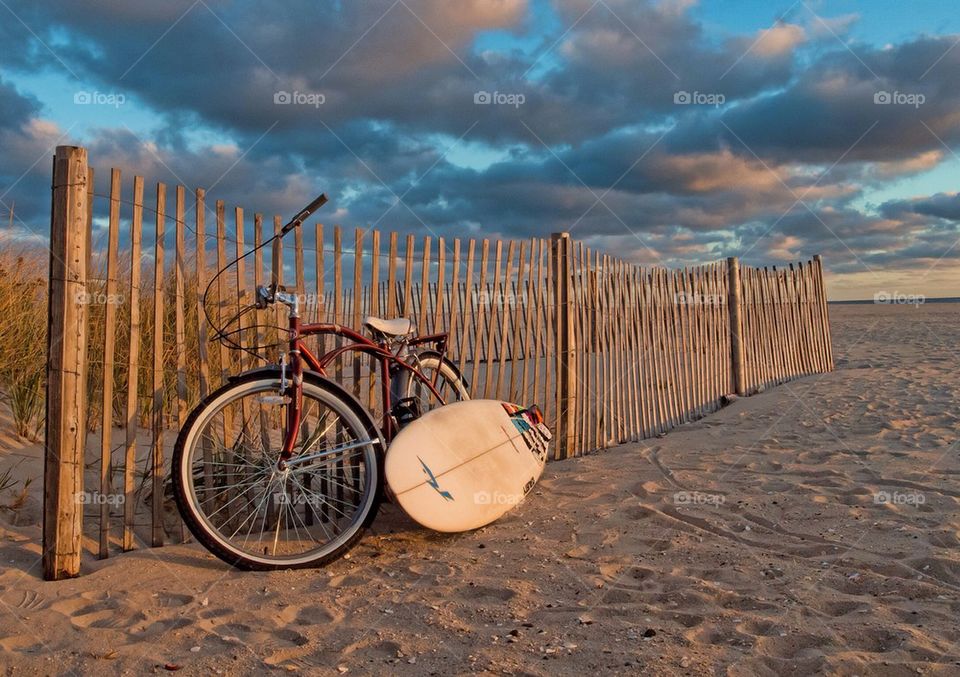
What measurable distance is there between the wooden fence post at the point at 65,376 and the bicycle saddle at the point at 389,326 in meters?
1.49

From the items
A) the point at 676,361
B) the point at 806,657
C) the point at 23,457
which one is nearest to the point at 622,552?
the point at 806,657

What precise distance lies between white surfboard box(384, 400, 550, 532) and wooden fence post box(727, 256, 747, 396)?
5770 millimetres

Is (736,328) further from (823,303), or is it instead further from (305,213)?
(305,213)

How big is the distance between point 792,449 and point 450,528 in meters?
3.66

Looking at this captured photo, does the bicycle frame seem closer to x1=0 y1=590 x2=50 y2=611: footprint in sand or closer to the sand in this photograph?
the sand

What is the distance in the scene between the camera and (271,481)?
3953mm

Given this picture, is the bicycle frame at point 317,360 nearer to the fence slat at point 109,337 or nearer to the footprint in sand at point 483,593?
the fence slat at point 109,337

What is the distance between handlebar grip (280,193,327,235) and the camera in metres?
4.08

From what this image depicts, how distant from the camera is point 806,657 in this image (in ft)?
9.08

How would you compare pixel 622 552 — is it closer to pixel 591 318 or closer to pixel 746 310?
pixel 591 318

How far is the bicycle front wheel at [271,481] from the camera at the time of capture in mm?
3788

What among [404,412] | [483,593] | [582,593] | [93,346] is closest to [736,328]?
[404,412]

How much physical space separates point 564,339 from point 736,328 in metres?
4.27

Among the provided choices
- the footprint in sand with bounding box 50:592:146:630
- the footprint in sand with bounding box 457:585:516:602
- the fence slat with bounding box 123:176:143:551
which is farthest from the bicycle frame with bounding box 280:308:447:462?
the footprint in sand with bounding box 457:585:516:602
